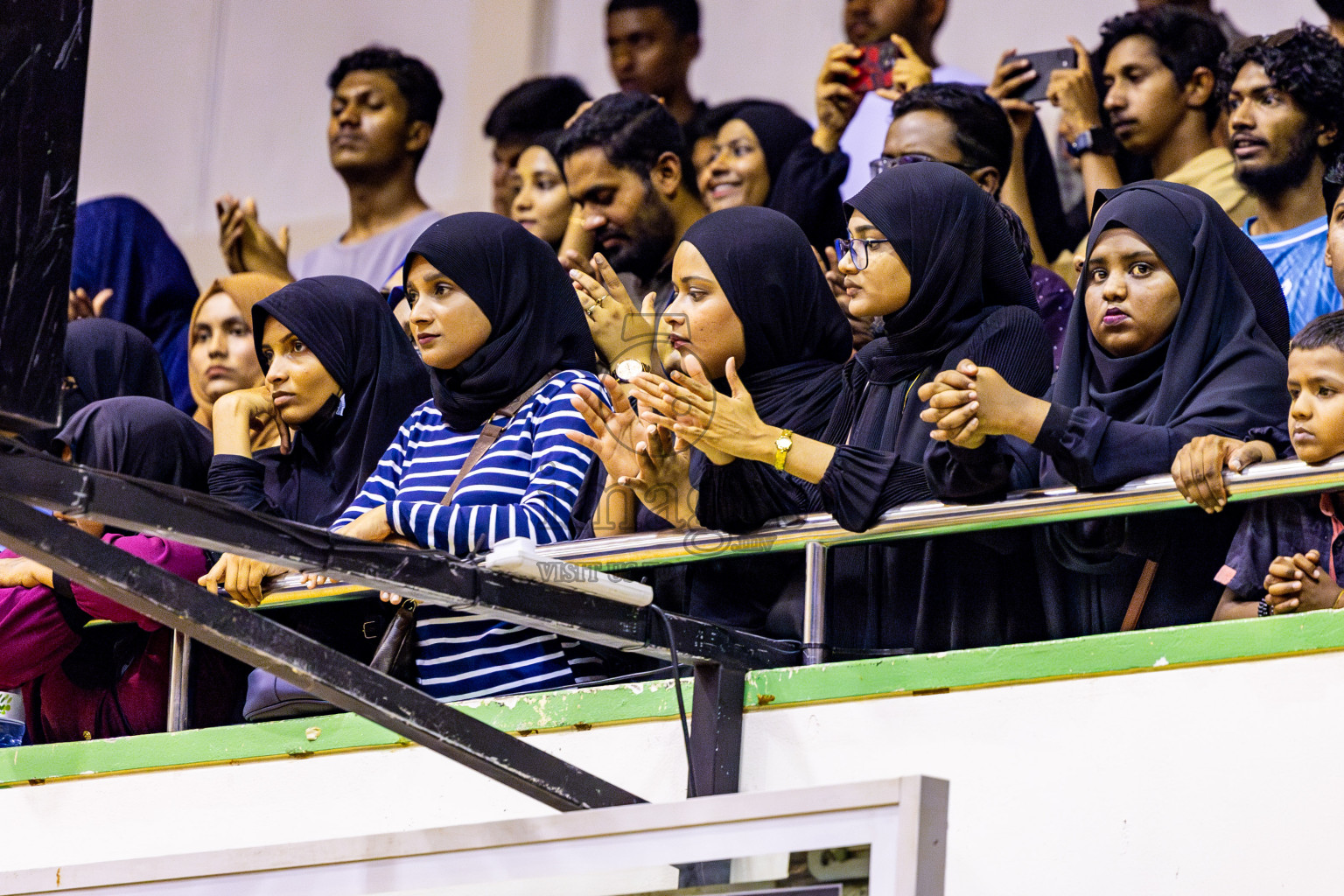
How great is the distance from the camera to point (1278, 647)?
2.79 metres

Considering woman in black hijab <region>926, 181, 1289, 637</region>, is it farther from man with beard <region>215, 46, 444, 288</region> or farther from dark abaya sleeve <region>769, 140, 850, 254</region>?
man with beard <region>215, 46, 444, 288</region>

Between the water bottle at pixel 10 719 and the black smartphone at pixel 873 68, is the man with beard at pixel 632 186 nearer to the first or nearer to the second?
the black smartphone at pixel 873 68

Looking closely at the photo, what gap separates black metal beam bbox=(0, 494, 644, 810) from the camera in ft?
7.71

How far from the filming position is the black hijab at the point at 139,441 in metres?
4.14

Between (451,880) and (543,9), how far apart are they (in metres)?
5.82

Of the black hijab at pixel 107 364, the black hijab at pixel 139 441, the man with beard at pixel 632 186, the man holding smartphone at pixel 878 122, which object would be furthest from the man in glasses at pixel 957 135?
the black hijab at pixel 107 364

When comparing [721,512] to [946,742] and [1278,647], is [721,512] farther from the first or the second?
[1278,647]

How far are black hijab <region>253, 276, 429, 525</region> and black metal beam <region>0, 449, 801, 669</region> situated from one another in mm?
1255

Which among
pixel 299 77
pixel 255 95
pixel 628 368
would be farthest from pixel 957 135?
pixel 255 95

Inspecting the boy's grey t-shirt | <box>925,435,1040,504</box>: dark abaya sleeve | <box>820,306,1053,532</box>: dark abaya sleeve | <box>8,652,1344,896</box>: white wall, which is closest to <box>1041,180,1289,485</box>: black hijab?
<box>820,306,1053,532</box>: dark abaya sleeve

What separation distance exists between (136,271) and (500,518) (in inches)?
135

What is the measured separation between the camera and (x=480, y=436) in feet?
12.0

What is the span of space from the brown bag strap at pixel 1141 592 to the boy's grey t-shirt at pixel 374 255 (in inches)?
136

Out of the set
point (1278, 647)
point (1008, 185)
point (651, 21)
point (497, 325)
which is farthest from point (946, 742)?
point (651, 21)
